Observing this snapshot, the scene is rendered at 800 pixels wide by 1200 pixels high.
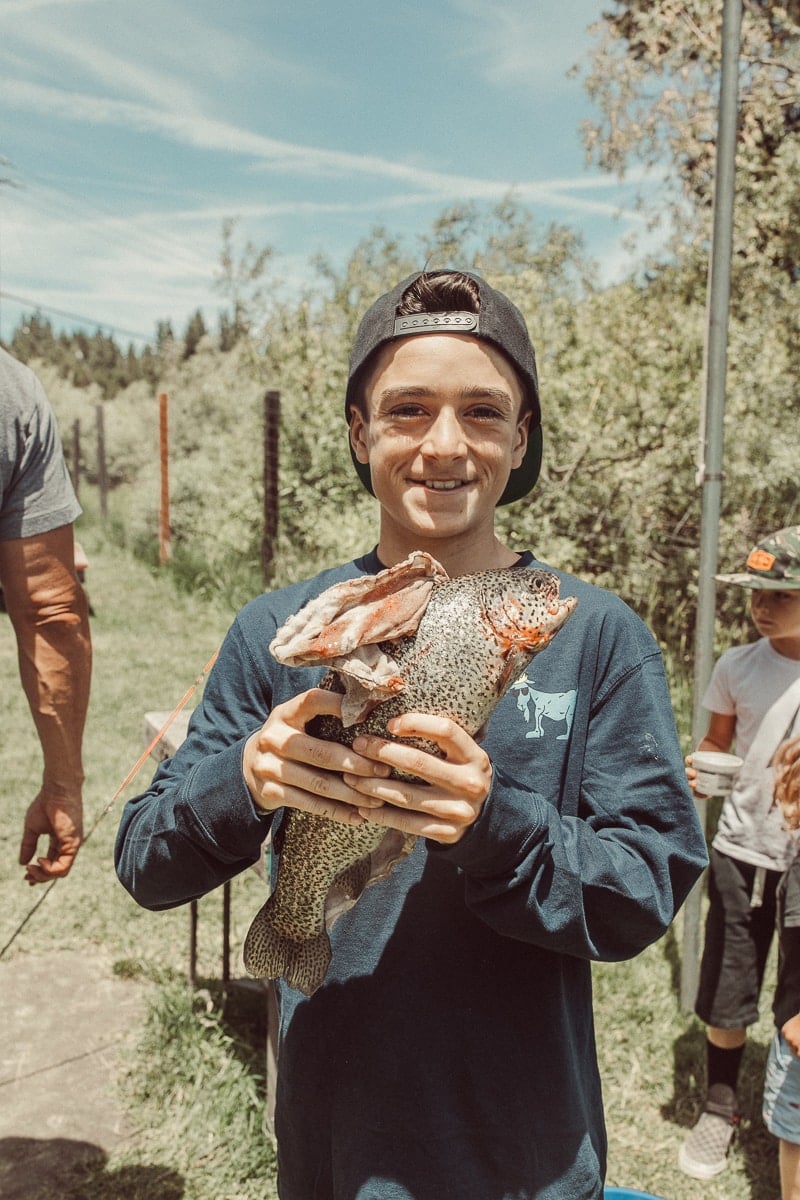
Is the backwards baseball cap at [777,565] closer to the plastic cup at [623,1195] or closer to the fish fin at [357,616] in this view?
the plastic cup at [623,1195]

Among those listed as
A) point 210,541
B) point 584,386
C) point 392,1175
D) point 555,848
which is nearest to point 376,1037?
point 392,1175

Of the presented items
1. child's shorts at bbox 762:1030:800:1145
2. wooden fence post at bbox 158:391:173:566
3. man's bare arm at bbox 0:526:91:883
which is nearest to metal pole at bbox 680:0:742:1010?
child's shorts at bbox 762:1030:800:1145

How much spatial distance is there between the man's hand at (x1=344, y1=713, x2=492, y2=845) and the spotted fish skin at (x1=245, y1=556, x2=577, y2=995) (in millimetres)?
36

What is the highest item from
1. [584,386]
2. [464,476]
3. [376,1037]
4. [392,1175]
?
[584,386]

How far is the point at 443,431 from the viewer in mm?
1768

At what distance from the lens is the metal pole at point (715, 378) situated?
157 inches

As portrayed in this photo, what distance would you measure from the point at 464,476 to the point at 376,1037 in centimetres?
108

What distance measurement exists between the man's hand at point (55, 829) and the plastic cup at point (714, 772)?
2323mm

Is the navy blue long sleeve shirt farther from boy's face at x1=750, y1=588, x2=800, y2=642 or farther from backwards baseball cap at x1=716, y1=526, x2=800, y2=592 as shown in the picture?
boy's face at x1=750, y1=588, x2=800, y2=642

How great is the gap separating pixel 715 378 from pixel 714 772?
1719mm

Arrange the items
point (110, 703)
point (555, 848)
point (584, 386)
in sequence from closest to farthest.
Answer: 1. point (555, 848)
2. point (584, 386)
3. point (110, 703)

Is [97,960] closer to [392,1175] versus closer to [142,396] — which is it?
[392,1175]

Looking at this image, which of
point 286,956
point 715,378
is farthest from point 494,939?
point 715,378

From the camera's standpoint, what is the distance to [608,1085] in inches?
168
